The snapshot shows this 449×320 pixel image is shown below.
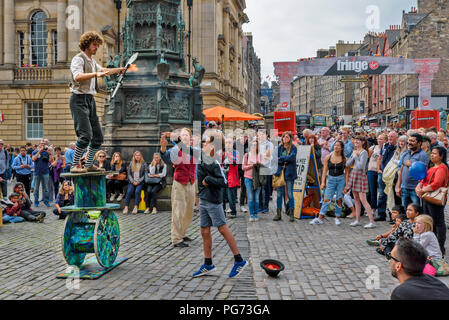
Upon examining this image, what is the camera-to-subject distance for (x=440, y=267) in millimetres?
6098

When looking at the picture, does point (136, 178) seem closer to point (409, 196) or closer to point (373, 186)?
point (373, 186)

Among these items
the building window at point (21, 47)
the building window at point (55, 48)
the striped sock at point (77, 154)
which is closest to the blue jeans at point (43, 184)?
the striped sock at point (77, 154)

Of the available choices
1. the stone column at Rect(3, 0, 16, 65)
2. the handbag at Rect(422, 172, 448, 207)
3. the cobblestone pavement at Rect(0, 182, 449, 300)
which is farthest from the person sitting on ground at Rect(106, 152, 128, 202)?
the stone column at Rect(3, 0, 16, 65)

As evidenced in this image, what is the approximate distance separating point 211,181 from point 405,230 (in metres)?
3.17

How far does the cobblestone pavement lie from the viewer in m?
5.30

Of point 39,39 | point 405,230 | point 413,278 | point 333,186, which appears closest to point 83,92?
point 413,278

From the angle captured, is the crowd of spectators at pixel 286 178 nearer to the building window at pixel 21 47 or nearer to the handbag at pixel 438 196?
the handbag at pixel 438 196

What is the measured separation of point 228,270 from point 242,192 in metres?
6.60

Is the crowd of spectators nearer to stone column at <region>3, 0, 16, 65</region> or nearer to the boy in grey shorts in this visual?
the boy in grey shorts

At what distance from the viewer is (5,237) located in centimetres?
896

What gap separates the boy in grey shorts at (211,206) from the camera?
598cm

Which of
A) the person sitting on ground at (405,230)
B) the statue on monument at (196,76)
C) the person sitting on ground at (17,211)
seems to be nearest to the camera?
the person sitting on ground at (405,230)

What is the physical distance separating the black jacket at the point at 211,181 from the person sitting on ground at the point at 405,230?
2.92 meters

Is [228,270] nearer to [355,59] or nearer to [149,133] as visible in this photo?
[149,133]
